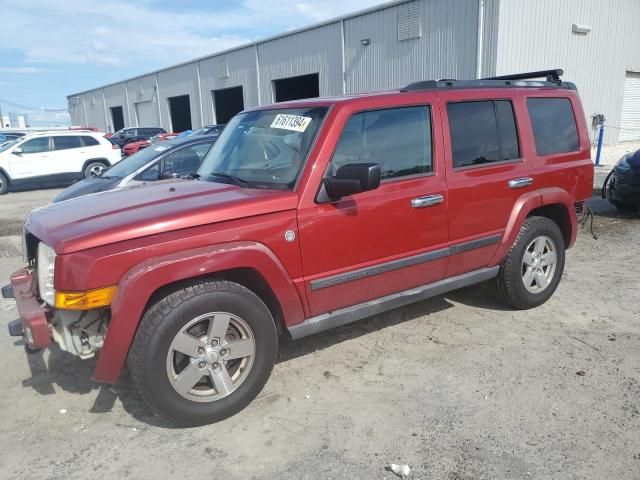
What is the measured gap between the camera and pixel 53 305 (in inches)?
114

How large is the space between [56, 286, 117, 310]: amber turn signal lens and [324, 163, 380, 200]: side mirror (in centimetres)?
138

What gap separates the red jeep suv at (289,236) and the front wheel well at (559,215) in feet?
0.36

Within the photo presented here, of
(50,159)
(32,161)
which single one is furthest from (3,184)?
(50,159)

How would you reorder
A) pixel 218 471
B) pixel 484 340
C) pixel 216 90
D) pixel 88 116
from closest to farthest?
pixel 218 471
pixel 484 340
pixel 216 90
pixel 88 116

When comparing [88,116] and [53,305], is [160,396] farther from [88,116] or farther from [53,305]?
[88,116]

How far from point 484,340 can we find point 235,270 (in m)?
2.12

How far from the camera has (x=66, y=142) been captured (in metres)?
16.1

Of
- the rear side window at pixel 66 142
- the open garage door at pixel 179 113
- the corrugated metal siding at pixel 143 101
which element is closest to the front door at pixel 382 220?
the rear side window at pixel 66 142

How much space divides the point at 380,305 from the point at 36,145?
15.5 m

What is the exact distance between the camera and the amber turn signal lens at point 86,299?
107 inches

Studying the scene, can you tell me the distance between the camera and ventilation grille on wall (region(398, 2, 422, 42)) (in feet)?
57.6

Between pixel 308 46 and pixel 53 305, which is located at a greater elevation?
pixel 308 46

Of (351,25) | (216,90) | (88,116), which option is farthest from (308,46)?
(88,116)

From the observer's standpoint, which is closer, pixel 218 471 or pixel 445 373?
pixel 218 471
